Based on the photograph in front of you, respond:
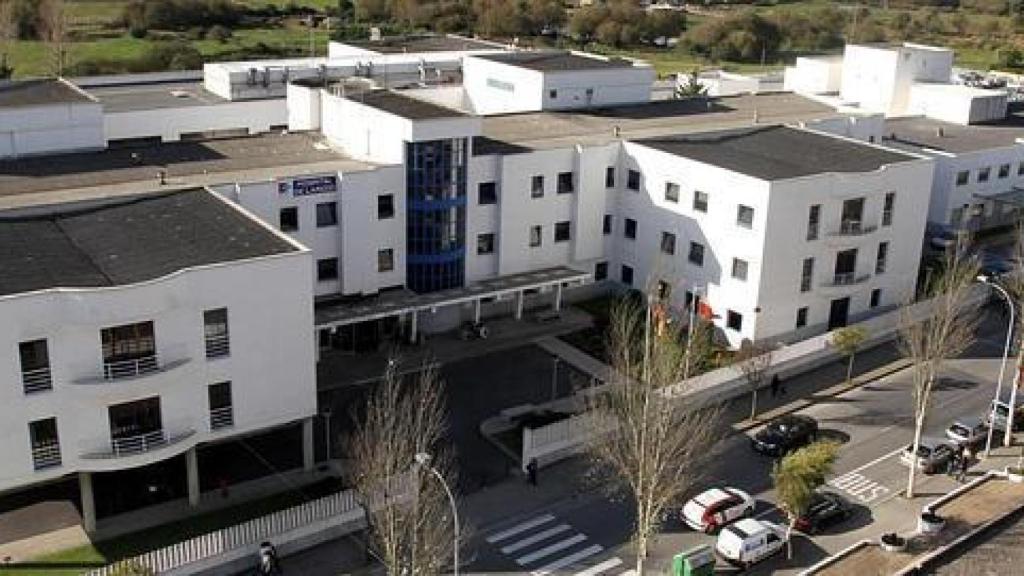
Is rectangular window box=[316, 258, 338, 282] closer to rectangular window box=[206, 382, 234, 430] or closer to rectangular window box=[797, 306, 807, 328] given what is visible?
rectangular window box=[206, 382, 234, 430]

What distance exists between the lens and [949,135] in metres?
83.6

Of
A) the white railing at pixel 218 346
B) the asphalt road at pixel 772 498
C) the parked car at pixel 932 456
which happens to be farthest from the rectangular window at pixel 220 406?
the parked car at pixel 932 456

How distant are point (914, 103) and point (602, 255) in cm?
3955

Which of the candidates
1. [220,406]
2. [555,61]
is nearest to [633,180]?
[555,61]

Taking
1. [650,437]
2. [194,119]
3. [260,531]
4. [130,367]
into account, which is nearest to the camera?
[650,437]

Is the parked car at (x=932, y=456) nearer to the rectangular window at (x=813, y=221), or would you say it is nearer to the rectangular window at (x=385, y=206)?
the rectangular window at (x=813, y=221)

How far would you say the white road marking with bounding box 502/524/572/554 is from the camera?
40906 millimetres

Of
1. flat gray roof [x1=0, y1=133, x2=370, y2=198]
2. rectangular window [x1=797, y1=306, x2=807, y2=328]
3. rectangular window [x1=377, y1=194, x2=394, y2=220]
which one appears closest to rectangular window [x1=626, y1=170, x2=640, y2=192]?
rectangular window [x1=797, y1=306, x2=807, y2=328]

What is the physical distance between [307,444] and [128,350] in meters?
9.12

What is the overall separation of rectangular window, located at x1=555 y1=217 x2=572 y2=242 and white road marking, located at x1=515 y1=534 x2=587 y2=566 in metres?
25.0

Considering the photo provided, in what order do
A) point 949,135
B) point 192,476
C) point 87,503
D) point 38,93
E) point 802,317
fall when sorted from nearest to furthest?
point 87,503 → point 192,476 → point 38,93 → point 802,317 → point 949,135

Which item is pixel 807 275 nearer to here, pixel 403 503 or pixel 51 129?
pixel 403 503

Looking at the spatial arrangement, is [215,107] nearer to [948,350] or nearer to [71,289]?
[71,289]

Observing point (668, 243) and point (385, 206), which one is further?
point (668, 243)
